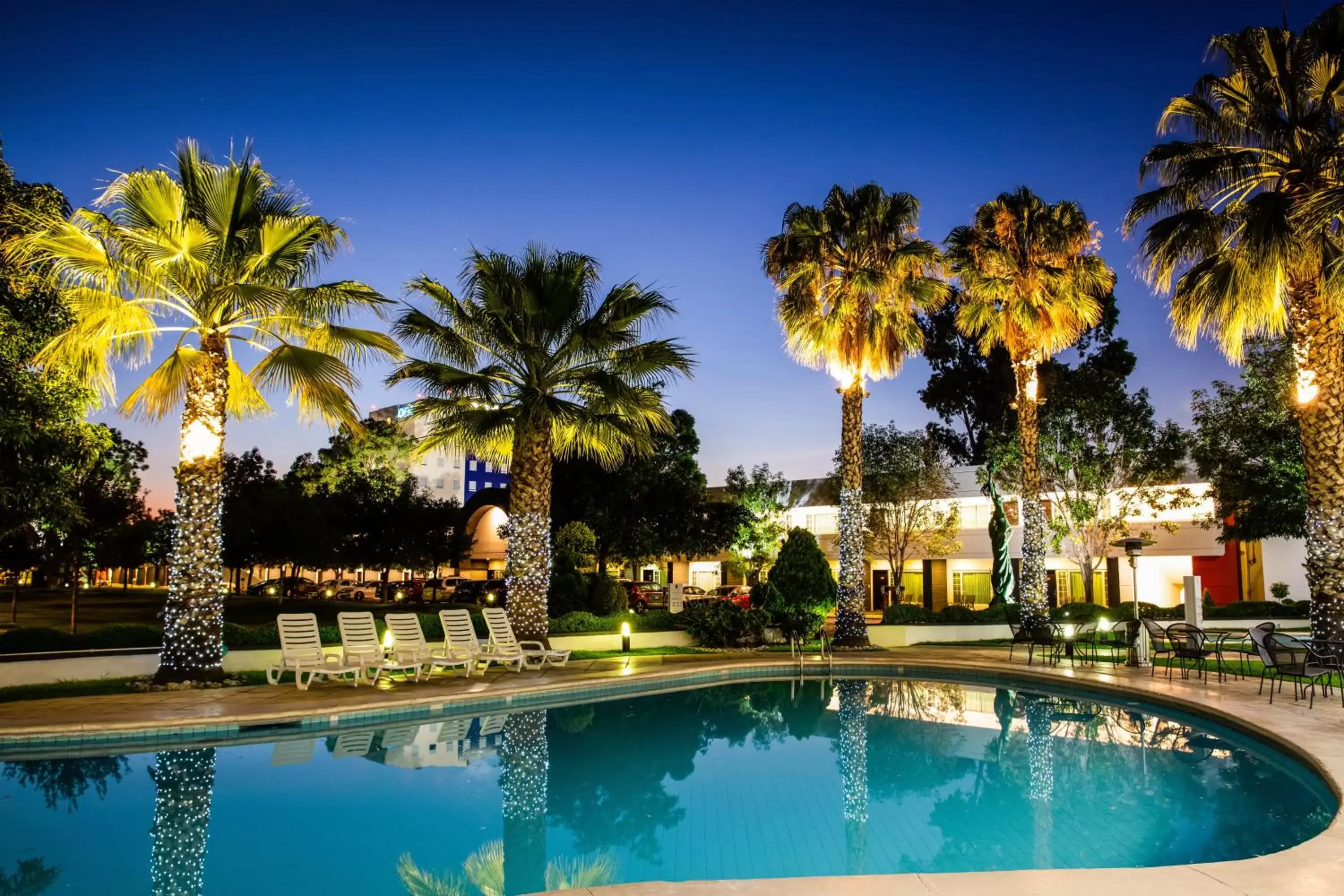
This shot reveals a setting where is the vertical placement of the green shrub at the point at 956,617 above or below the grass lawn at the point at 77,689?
above

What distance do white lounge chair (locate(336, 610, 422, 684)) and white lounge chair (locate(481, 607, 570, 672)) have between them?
5.39 feet

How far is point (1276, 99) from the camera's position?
46.1 feet

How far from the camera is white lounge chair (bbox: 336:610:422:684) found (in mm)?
13805

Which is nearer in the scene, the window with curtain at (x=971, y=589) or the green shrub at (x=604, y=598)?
the green shrub at (x=604, y=598)

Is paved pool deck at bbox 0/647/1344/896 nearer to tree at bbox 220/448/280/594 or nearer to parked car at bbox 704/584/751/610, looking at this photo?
parked car at bbox 704/584/751/610

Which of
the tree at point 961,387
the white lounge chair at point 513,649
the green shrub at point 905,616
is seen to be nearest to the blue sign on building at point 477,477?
the tree at point 961,387

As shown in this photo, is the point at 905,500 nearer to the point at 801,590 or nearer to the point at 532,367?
the point at 801,590

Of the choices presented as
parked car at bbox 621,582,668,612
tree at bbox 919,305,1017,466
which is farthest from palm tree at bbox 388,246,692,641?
tree at bbox 919,305,1017,466

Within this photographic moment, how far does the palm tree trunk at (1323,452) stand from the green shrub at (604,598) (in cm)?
1584

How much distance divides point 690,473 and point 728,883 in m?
33.6

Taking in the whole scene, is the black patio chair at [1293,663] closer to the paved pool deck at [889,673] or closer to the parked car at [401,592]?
the paved pool deck at [889,673]

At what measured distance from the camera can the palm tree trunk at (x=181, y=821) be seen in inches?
Result: 245

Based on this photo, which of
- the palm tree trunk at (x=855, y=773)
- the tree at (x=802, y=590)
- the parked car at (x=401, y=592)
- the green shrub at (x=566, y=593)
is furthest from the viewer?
the parked car at (x=401, y=592)

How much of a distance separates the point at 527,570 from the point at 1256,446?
21.7 meters
